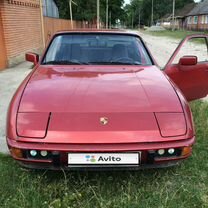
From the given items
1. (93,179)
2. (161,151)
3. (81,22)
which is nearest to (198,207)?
(161,151)

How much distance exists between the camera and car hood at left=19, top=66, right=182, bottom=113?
284cm

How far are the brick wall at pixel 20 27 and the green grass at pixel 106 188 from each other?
807 cm

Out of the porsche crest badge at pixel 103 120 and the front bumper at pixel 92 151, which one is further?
the porsche crest badge at pixel 103 120

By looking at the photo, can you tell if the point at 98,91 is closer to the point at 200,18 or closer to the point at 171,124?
the point at 171,124

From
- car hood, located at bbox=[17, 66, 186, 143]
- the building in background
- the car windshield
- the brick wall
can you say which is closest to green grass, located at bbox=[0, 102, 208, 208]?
car hood, located at bbox=[17, 66, 186, 143]

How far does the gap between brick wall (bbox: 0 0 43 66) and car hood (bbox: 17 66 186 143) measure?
785cm

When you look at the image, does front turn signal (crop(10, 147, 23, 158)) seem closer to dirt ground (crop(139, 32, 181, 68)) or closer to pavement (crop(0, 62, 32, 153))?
pavement (crop(0, 62, 32, 153))

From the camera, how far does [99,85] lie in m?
3.24

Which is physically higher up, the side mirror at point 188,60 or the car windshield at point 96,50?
the car windshield at point 96,50

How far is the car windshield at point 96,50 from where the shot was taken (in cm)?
405

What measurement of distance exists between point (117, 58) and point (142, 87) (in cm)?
100

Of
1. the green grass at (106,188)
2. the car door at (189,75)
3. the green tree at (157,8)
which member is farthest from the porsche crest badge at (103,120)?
the green tree at (157,8)

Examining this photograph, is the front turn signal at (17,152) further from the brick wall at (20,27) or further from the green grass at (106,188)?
the brick wall at (20,27)

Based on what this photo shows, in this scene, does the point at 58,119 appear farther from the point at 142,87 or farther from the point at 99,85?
the point at 142,87
